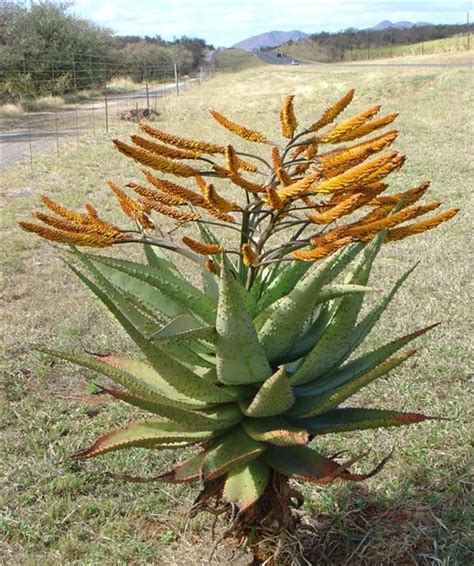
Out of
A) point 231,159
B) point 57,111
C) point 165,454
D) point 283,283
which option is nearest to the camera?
point 231,159

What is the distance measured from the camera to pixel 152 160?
1.80 meters

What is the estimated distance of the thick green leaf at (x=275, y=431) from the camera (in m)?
1.95

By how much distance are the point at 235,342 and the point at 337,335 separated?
1.18ft

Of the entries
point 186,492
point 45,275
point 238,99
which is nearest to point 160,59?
point 238,99

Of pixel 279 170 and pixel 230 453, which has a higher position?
pixel 279 170

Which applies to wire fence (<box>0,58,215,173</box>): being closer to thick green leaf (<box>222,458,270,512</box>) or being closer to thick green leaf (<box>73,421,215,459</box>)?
thick green leaf (<box>73,421,215,459</box>)

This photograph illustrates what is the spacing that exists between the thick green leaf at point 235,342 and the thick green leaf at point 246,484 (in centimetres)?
28

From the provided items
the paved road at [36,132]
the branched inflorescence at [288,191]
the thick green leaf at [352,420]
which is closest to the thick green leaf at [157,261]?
the branched inflorescence at [288,191]

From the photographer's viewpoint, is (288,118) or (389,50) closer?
(288,118)

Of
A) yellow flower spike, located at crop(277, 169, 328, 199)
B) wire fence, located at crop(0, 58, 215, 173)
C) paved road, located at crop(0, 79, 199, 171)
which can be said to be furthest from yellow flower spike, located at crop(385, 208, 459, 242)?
paved road, located at crop(0, 79, 199, 171)

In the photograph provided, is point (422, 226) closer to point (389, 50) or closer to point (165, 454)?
point (165, 454)

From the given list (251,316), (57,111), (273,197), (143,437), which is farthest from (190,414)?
(57,111)

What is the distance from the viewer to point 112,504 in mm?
3299

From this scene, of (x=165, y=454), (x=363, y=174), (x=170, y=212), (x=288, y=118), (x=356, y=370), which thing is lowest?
(x=165, y=454)
